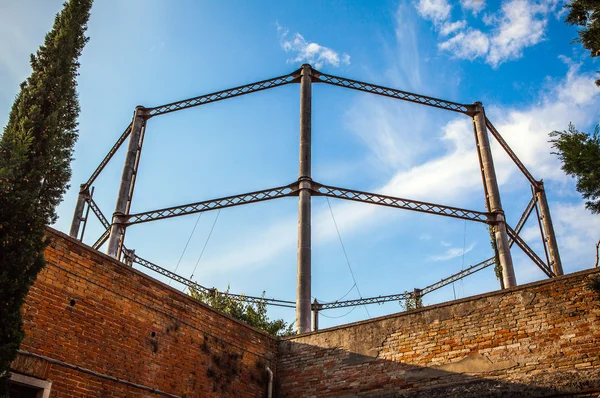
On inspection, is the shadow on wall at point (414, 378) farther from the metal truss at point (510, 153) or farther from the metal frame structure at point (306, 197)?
the metal truss at point (510, 153)

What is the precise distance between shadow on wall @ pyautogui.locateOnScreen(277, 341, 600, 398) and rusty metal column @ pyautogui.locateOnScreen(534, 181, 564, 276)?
1165cm

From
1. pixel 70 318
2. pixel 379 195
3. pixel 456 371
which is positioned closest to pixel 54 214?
pixel 70 318

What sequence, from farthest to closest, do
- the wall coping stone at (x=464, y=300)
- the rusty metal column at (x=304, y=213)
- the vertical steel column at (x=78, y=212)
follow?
1. the vertical steel column at (x=78, y=212)
2. the rusty metal column at (x=304, y=213)
3. the wall coping stone at (x=464, y=300)

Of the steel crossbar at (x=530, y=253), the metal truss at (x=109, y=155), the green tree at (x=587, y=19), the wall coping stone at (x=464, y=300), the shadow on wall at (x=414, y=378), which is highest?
the metal truss at (x=109, y=155)

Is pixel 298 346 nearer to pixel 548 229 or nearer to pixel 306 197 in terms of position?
pixel 306 197

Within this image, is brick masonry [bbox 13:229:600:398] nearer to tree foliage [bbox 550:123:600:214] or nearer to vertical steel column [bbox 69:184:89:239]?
tree foliage [bbox 550:123:600:214]

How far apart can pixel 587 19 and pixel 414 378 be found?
6311 mm

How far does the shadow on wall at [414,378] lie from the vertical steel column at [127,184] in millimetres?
7762

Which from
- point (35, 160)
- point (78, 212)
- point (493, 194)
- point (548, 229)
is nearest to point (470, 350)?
point (35, 160)

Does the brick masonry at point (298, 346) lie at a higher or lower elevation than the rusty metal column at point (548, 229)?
lower

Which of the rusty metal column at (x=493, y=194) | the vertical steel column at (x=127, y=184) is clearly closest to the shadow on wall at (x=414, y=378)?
the rusty metal column at (x=493, y=194)

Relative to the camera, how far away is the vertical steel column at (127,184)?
1784 cm

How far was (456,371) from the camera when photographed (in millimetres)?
10000

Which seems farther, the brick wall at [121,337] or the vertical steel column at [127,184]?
the vertical steel column at [127,184]
